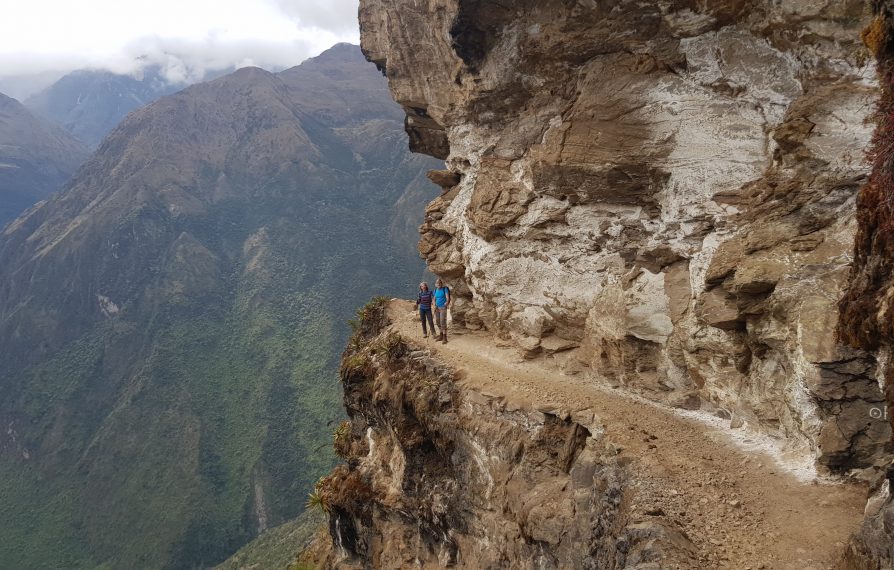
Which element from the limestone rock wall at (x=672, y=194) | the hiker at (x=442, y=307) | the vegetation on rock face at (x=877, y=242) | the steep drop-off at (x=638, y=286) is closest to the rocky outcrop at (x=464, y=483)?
the steep drop-off at (x=638, y=286)

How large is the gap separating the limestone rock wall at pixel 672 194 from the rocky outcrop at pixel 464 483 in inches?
105

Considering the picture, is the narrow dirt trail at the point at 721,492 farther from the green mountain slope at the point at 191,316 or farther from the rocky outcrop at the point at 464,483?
the green mountain slope at the point at 191,316

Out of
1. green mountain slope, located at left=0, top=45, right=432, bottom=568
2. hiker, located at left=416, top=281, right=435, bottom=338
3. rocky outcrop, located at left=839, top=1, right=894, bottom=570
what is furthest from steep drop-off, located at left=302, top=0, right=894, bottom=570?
green mountain slope, located at left=0, top=45, right=432, bottom=568

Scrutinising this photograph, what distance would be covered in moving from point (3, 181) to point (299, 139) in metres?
Answer: 115

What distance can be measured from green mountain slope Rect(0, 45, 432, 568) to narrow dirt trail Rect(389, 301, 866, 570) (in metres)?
57.1

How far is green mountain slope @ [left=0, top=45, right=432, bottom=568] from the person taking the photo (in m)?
77.0

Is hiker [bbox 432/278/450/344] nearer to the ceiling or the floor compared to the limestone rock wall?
nearer to the floor

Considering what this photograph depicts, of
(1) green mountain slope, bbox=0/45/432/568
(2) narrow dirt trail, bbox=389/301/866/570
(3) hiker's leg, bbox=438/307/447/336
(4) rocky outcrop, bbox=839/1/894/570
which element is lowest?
(1) green mountain slope, bbox=0/45/432/568

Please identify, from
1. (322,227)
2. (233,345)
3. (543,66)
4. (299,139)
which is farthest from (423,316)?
(299,139)

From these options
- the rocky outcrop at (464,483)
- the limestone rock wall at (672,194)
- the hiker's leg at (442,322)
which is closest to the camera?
the limestone rock wall at (672,194)

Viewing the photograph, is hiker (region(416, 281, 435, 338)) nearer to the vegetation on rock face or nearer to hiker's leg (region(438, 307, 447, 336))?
hiker's leg (region(438, 307, 447, 336))

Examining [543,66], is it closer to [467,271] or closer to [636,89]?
[636,89]

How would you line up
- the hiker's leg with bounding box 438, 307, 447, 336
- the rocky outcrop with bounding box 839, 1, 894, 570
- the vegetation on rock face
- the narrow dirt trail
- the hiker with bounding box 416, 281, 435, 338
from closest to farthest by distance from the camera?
the rocky outcrop with bounding box 839, 1, 894, 570, the vegetation on rock face, the narrow dirt trail, the hiker's leg with bounding box 438, 307, 447, 336, the hiker with bounding box 416, 281, 435, 338

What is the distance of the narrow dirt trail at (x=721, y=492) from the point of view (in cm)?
802
